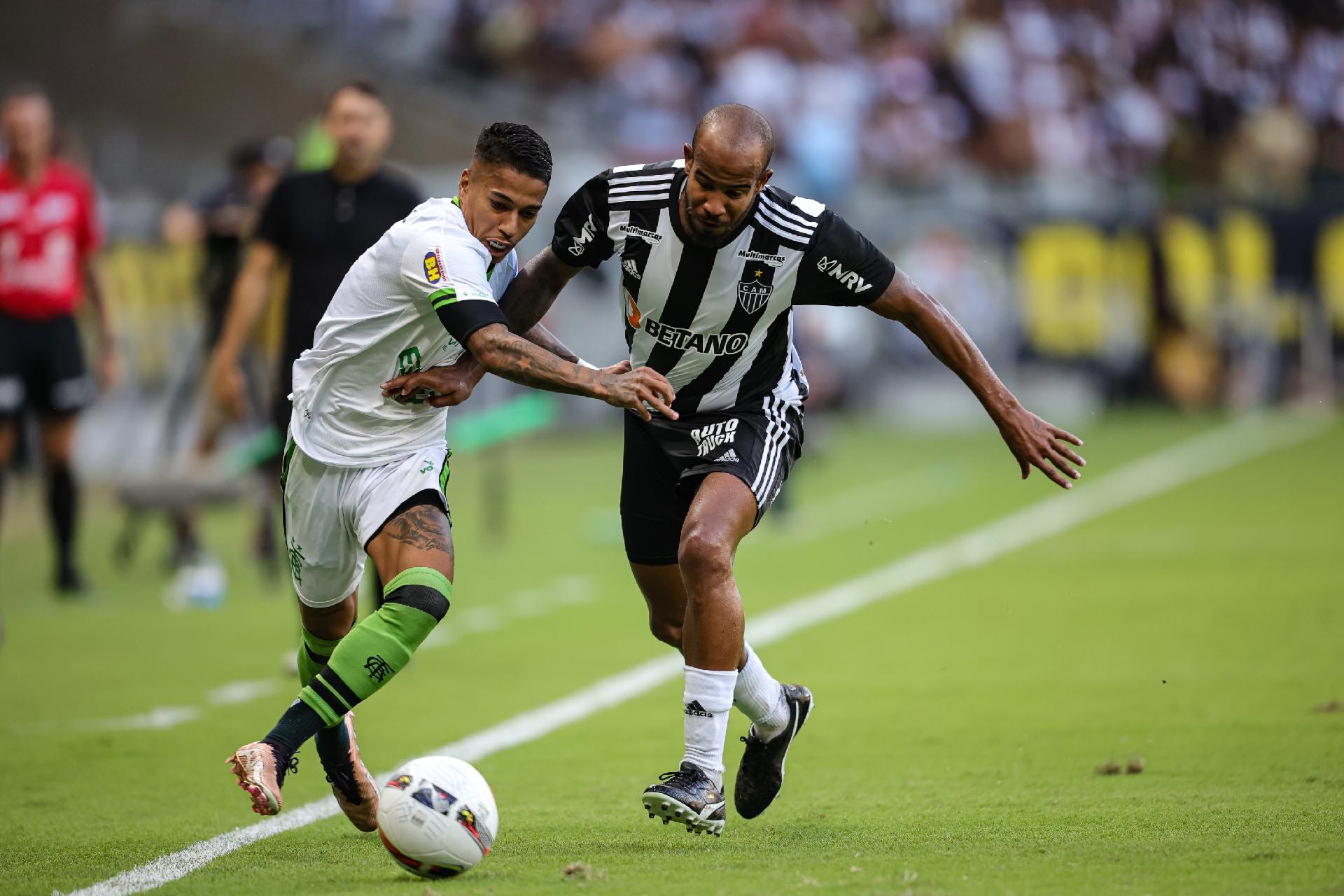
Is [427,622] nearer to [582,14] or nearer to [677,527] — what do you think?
[677,527]

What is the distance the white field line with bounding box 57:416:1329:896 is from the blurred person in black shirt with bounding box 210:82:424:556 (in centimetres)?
183

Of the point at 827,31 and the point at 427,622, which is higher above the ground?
the point at 827,31

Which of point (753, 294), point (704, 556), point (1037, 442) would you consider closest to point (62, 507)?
point (753, 294)

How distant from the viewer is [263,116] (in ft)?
74.7

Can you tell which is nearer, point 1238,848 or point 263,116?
point 1238,848

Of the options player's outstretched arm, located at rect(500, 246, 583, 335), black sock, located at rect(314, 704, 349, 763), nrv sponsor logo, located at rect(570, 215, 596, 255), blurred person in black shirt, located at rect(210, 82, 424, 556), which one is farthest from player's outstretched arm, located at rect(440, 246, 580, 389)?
blurred person in black shirt, located at rect(210, 82, 424, 556)

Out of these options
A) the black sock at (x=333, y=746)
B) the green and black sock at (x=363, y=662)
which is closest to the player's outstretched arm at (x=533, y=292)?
the green and black sock at (x=363, y=662)

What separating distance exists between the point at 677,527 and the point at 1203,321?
1782 cm

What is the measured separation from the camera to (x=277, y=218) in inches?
324

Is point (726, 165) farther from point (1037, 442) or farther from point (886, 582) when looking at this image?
point (886, 582)

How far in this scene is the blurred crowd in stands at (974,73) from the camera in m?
24.8

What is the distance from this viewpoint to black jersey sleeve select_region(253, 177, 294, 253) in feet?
26.9

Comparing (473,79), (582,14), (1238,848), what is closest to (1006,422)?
(1238,848)

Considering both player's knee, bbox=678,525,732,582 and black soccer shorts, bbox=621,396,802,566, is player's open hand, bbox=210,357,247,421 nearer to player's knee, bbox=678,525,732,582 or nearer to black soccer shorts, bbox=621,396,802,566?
black soccer shorts, bbox=621,396,802,566
